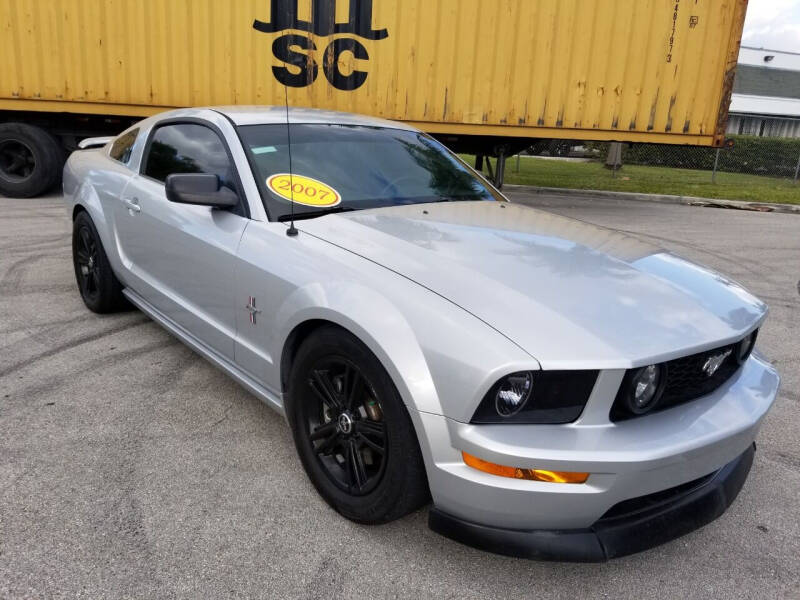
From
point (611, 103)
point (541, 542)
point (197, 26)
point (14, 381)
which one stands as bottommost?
point (14, 381)

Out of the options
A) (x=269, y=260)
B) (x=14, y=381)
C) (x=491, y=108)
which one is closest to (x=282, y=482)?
(x=269, y=260)

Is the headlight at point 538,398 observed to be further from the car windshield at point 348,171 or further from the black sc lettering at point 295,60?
the black sc lettering at point 295,60

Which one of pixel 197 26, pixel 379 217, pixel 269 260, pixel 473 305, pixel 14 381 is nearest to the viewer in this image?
pixel 473 305

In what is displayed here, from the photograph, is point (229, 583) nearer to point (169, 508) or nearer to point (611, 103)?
Result: point (169, 508)

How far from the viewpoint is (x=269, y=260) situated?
8.40 ft

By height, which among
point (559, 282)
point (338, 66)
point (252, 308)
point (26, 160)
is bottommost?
point (26, 160)

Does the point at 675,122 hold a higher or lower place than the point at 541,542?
higher

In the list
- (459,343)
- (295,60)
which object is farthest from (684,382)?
(295,60)

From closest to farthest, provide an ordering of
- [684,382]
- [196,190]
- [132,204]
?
[684,382], [196,190], [132,204]

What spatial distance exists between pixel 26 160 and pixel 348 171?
8.85 metres

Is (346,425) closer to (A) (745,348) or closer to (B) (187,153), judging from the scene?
(A) (745,348)

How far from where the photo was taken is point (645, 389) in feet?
6.20

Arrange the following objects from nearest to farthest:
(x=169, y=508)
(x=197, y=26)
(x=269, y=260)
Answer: (x=169, y=508), (x=269, y=260), (x=197, y=26)

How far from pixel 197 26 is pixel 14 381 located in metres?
7.46
